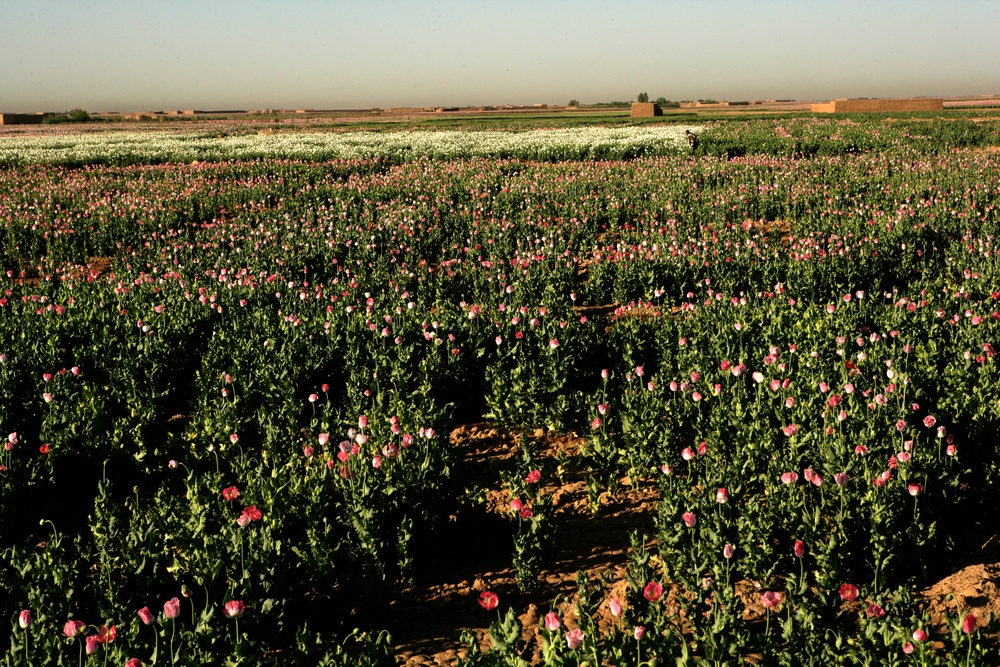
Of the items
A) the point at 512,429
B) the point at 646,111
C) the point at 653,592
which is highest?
the point at 646,111

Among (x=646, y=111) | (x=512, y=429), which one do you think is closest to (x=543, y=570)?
(x=512, y=429)

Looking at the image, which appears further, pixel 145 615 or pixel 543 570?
pixel 543 570

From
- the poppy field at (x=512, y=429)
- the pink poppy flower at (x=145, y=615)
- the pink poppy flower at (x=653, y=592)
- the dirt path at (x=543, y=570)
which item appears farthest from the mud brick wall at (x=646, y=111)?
the pink poppy flower at (x=145, y=615)

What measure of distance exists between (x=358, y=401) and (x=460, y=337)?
130cm

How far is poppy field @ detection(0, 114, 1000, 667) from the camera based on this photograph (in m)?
3.17

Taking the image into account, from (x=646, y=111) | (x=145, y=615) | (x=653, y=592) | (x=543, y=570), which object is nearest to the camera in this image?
(x=145, y=615)

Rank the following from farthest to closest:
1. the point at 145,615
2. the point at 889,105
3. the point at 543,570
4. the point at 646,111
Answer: the point at 889,105, the point at 646,111, the point at 543,570, the point at 145,615

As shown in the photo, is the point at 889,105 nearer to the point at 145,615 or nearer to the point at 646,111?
the point at 646,111

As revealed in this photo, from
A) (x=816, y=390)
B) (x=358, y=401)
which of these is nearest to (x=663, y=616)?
(x=816, y=390)

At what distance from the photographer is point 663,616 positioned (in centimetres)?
299

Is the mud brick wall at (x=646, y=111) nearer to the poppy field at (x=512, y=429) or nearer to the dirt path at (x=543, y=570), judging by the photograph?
the poppy field at (x=512, y=429)

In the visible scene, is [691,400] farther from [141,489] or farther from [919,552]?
[141,489]

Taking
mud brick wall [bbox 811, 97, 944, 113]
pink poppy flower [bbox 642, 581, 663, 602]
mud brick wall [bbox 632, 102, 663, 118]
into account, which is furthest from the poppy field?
mud brick wall [bbox 811, 97, 944, 113]

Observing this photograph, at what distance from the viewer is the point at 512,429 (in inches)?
226
